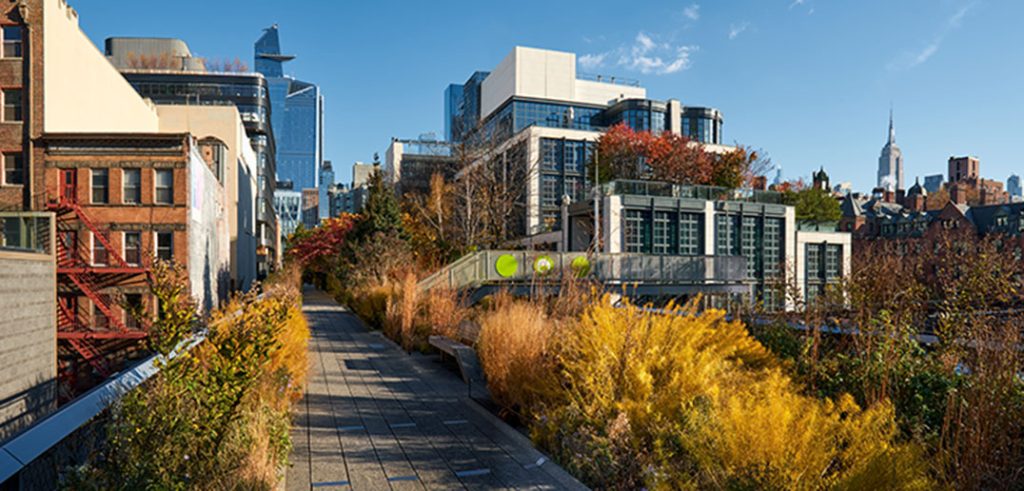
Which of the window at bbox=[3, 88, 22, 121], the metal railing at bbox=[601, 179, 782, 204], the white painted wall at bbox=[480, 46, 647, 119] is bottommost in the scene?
the metal railing at bbox=[601, 179, 782, 204]

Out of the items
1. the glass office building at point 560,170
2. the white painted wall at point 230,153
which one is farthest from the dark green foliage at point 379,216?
the glass office building at point 560,170

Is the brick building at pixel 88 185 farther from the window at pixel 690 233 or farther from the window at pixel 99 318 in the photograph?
the window at pixel 690 233

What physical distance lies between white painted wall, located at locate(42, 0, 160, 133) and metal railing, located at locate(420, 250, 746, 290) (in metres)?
18.0

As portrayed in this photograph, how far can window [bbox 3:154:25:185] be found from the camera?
80.1 ft

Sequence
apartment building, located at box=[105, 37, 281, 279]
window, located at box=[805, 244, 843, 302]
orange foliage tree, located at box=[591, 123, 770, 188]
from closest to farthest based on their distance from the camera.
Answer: window, located at box=[805, 244, 843, 302]
orange foliage tree, located at box=[591, 123, 770, 188]
apartment building, located at box=[105, 37, 281, 279]

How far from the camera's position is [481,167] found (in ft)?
117

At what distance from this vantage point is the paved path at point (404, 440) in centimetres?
549

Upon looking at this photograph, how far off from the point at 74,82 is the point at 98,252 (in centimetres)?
826

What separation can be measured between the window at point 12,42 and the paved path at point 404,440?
74.5 feet

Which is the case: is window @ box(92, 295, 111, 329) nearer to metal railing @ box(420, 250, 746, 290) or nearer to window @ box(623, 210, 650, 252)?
metal railing @ box(420, 250, 746, 290)

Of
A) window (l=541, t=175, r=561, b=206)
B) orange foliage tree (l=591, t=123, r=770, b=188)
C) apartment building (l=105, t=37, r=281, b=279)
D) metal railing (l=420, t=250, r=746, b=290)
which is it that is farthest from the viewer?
apartment building (l=105, t=37, r=281, b=279)

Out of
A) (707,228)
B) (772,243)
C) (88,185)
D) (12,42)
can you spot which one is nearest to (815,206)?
(772,243)

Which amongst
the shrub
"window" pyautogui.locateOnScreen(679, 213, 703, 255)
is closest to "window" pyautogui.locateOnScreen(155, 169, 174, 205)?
the shrub

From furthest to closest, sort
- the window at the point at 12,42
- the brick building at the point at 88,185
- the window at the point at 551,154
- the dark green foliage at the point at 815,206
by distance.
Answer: the window at the point at 551,154
the dark green foliage at the point at 815,206
the window at the point at 12,42
the brick building at the point at 88,185
